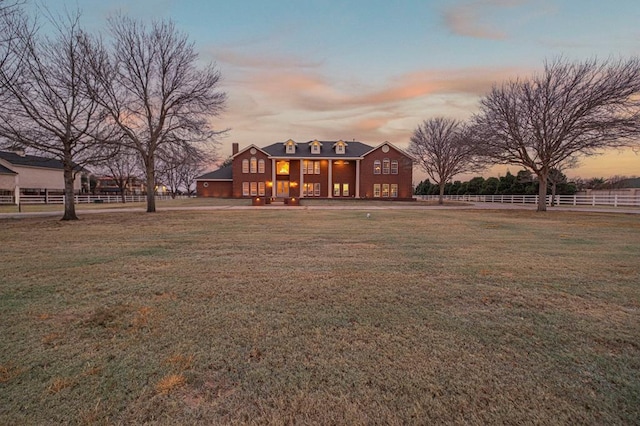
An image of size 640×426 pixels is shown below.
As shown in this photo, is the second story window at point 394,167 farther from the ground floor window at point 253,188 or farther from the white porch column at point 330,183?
the ground floor window at point 253,188

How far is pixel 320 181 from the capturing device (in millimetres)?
42250

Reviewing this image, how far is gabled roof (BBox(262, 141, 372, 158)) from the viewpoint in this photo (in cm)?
4184

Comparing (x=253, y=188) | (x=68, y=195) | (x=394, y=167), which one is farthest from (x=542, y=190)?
(x=253, y=188)

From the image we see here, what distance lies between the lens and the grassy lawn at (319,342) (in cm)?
198

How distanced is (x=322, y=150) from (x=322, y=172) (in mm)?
3335

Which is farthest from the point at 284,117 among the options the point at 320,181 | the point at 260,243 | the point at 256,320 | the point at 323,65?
the point at 256,320

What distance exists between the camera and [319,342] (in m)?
2.80

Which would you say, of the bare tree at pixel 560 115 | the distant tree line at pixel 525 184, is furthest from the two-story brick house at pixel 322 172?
the bare tree at pixel 560 115

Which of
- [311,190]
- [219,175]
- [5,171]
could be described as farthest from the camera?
[219,175]

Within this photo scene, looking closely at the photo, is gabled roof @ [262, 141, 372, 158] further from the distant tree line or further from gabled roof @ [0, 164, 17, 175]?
gabled roof @ [0, 164, 17, 175]

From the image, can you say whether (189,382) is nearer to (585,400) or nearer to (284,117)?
(585,400)

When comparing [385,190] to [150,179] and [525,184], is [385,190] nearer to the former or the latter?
[525,184]

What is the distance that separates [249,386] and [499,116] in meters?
23.2

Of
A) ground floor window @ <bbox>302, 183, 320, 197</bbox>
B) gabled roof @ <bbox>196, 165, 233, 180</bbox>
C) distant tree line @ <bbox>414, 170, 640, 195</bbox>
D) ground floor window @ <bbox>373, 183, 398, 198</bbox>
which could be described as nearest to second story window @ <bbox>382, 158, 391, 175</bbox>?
ground floor window @ <bbox>373, 183, 398, 198</bbox>
